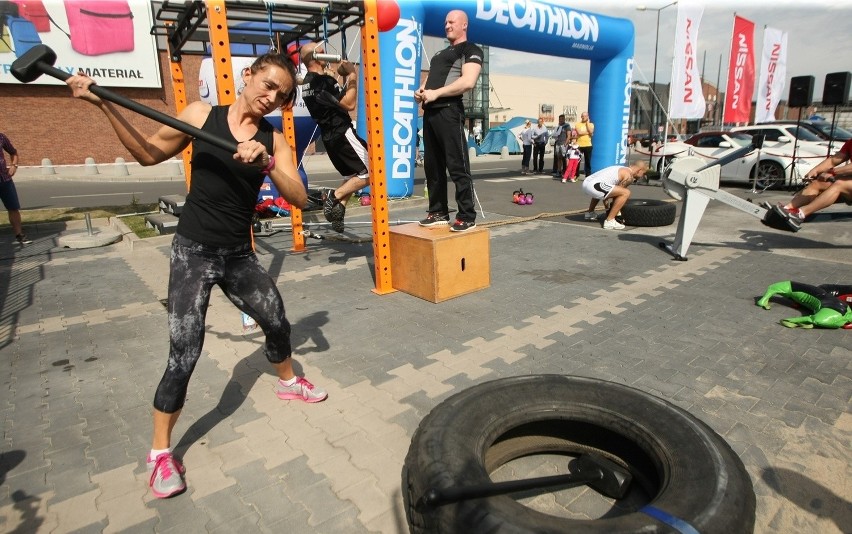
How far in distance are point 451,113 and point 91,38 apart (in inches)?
1040

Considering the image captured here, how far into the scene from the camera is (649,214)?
8.06 m

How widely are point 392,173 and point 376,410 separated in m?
8.86

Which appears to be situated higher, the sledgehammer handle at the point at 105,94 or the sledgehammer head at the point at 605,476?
the sledgehammer handle at the point at 105,94

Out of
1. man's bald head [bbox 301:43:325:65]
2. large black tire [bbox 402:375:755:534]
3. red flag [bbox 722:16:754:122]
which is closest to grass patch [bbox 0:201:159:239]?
man's bald head [bbox 301:43:325:65]

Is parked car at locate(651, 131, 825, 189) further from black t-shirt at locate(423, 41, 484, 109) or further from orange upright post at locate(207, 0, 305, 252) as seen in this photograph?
orange upright post at locate(207, 0, 305, 252)

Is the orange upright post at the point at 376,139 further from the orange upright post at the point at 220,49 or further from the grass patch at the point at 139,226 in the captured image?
the grass patch at the point at 139,226

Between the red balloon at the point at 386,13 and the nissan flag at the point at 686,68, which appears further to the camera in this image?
the nissan flag at the point at 686,68

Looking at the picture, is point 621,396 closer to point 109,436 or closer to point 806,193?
point 109,436

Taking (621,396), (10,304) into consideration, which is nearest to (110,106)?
(621,396)

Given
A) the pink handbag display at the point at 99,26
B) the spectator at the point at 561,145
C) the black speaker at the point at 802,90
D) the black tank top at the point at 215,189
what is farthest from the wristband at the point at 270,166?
the pink handbag display at the point at 99,26

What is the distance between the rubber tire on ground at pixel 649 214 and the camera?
8062mm

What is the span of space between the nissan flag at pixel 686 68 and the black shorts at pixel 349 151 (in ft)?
35.1

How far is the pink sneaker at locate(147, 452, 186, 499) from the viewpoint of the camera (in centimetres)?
228

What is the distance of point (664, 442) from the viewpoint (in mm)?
2178
